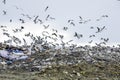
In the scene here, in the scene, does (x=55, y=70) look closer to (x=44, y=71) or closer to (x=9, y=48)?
(x=44, y=71)

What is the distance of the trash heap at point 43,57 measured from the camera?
42.4ft

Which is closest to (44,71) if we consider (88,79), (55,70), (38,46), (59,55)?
(55,70)

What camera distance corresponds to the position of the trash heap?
508 inches

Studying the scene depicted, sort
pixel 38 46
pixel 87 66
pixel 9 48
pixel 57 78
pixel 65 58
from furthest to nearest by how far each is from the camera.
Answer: pixel 38 46, pixel 9 48, pixel 65 58, pixel 87 66, pixel 57 78

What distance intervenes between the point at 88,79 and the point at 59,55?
250 cm

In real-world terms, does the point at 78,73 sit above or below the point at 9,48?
below

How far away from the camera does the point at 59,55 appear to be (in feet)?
45.9

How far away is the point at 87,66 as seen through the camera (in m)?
12.7

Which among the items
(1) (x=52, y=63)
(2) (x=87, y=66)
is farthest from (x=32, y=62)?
(2) (x=87, y=66)

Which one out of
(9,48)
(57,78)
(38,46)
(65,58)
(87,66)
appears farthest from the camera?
(38,46)

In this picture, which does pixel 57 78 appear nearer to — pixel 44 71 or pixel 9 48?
pixel 44 71

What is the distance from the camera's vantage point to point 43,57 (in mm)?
13852

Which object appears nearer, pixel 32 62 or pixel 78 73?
pixel 78 73

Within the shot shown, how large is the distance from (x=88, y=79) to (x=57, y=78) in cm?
81
